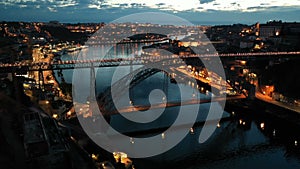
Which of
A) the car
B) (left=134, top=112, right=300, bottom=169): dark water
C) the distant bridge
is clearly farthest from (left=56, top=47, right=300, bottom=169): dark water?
the distant bridge

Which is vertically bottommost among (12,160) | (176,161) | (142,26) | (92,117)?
(176,161)

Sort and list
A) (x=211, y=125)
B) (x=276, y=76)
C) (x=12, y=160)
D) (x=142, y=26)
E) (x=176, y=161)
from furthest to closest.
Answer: (x=142, y=26) < (x=276, y=76) < (x=211, y=125) < (x=176, y=161) < (x=12, y=160)

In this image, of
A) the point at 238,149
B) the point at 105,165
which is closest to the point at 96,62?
the point at 238,149

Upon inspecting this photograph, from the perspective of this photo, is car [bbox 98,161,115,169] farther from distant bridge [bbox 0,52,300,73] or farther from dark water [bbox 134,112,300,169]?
distant bridge [bbox 0,52,300,73]

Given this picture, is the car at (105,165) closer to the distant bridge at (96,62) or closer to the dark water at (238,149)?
the dark water at (238,149)

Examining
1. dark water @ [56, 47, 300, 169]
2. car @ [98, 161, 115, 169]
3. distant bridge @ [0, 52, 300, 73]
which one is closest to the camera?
car @ [98, 161, 115, 169]

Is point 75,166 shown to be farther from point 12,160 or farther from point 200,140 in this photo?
point 200,140

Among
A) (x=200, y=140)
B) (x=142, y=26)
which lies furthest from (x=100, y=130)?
(x=142, y=26)

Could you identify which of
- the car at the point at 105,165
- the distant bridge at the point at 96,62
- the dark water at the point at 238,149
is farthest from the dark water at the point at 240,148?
Result: the distant bridge at the point at 96,62
